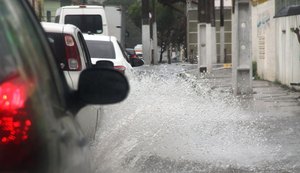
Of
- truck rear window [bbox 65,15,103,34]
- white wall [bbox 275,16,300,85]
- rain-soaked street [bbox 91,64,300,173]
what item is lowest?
rain-soaked street [bbox 91,64,300,173]

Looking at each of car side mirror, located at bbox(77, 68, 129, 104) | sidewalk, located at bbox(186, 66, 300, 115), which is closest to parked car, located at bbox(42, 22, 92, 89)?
car side mirror, located at bbox(77, 68, 129, 104)

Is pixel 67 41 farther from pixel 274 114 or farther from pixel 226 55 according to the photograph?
pixel 226 55

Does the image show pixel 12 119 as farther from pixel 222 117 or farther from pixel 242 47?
pixel 242 47

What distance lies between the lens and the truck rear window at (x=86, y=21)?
2506 cm

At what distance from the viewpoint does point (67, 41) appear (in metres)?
7.33

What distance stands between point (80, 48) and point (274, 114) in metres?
5.93

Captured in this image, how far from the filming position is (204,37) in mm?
25359

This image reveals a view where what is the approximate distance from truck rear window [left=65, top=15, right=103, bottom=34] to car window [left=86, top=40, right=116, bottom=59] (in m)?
12.5

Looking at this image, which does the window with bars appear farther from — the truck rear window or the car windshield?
the truck rear window

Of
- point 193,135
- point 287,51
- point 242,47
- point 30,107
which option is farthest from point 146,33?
point 30,107

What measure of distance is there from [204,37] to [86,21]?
4.52m

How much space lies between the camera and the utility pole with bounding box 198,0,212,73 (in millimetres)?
25062

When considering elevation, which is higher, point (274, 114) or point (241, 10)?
point (241, 10)

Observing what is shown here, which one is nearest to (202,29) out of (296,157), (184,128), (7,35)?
(184,128)
